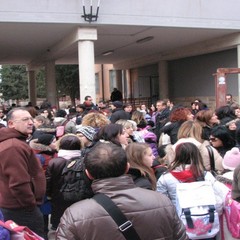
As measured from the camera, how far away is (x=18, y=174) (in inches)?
135

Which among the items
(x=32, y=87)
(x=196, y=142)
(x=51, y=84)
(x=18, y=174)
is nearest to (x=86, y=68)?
(x=51, y=84)

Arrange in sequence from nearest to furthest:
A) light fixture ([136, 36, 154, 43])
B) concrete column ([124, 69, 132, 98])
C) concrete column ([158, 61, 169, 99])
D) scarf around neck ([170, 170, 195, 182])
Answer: scarf around neck ([170, 170, 195, 182]) < light fixture ([136, 36, 154, 43]) < concrete column ([158, 61, 169, 99]) < concrete column ([124, 69, 132, 98])

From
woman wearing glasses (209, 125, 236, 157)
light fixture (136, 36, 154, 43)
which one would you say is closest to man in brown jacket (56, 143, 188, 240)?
woman wearing glasses (209, 125, 236, 157)

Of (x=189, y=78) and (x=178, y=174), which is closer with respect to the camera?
(x=178, y=174)

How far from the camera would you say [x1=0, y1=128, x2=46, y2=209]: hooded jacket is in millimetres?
3434

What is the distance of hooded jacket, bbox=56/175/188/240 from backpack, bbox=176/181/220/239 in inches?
50.6

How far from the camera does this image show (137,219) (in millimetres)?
2066

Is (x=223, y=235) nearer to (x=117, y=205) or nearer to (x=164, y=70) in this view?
(x=117, y=205)

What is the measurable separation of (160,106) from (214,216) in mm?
6921

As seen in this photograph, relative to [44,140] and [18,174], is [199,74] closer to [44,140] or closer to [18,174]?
[44,140]

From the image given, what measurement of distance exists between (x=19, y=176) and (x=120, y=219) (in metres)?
1.65

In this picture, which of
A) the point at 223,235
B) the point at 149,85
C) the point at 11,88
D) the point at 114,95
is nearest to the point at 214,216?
the point at 223,235

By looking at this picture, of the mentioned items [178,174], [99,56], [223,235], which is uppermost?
[99,56]

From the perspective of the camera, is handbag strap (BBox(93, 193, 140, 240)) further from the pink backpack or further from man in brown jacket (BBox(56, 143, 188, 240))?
the pink backpack
